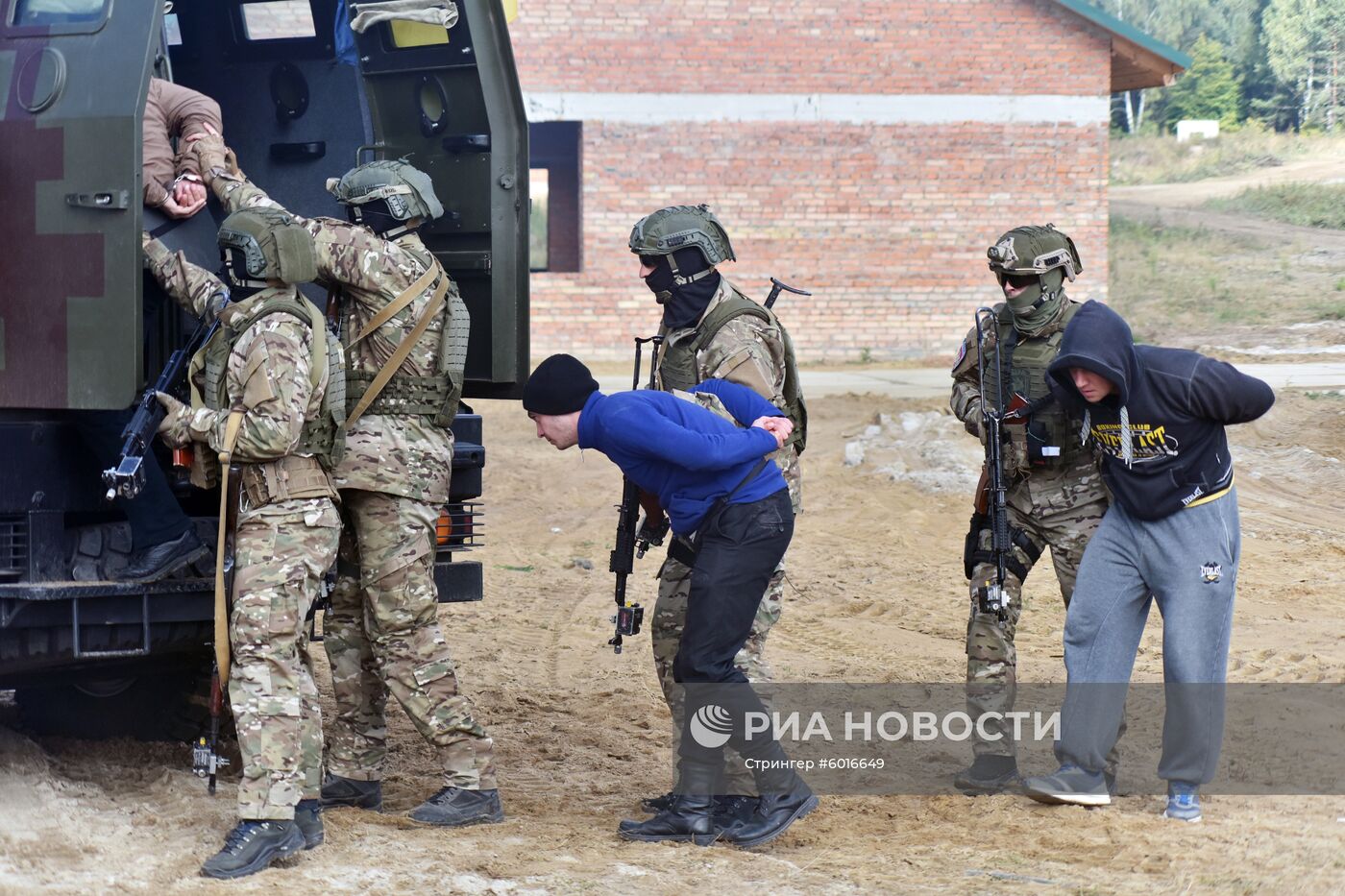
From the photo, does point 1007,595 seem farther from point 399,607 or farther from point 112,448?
point 112,448

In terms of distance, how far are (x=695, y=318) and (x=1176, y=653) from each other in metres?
1.87

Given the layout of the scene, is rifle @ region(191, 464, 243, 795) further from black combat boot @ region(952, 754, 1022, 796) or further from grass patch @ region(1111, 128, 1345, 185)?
grass patch @ region(1111, 128, 1345, 185)

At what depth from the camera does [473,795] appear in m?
5.07

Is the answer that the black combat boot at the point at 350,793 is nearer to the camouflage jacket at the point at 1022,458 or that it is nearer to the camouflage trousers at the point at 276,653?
the camouflage trousers at the point at 276,653

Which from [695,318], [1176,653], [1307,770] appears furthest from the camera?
[1307,770]

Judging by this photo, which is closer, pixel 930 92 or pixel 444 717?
pixel 444 717

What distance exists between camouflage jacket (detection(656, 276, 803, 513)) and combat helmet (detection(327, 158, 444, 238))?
37.9 inches

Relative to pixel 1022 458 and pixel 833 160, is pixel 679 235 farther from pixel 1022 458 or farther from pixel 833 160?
pixel 833 160

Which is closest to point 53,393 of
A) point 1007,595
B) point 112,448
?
point 112,448

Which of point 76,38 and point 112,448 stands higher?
point 76,38

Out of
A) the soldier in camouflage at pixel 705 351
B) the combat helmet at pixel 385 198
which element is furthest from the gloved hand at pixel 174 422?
the soldier in camouflage at pixel 705 351

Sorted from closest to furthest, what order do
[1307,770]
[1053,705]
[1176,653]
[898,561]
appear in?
1. [1176,653]
2. [1307,770]
3. [1053,705]
4. [898,561]

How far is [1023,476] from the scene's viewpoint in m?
5.67

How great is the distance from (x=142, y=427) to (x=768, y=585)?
195 cm
